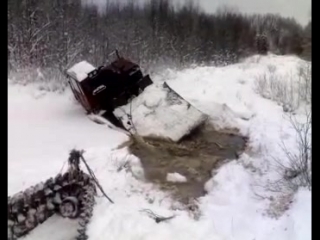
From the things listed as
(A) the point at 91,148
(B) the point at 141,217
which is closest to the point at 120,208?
(B) the point at 141,217

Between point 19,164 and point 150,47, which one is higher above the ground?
point 150,47

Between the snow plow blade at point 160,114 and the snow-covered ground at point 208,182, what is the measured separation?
1.5 inches

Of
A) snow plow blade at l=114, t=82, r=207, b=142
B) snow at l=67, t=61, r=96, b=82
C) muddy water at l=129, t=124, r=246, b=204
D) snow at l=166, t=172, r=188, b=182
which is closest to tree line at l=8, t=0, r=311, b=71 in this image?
snow at l=67, t=61, r=96, b=82

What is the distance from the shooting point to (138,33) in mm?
2115

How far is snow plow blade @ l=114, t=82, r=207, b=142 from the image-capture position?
6.98 feet

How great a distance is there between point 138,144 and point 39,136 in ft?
1.31

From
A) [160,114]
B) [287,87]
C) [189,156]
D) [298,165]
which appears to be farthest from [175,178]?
[287,87]

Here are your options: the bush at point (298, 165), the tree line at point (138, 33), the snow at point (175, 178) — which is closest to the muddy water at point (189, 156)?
the snow at point (175, 178)

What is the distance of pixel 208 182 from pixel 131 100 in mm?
472

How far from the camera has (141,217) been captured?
2.00 metres

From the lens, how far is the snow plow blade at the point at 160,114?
2127mm

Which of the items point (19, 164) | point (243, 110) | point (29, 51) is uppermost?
point (29, 51)

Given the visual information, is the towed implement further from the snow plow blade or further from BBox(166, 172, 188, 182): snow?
BBox(166, 172, 188, 182): snow
